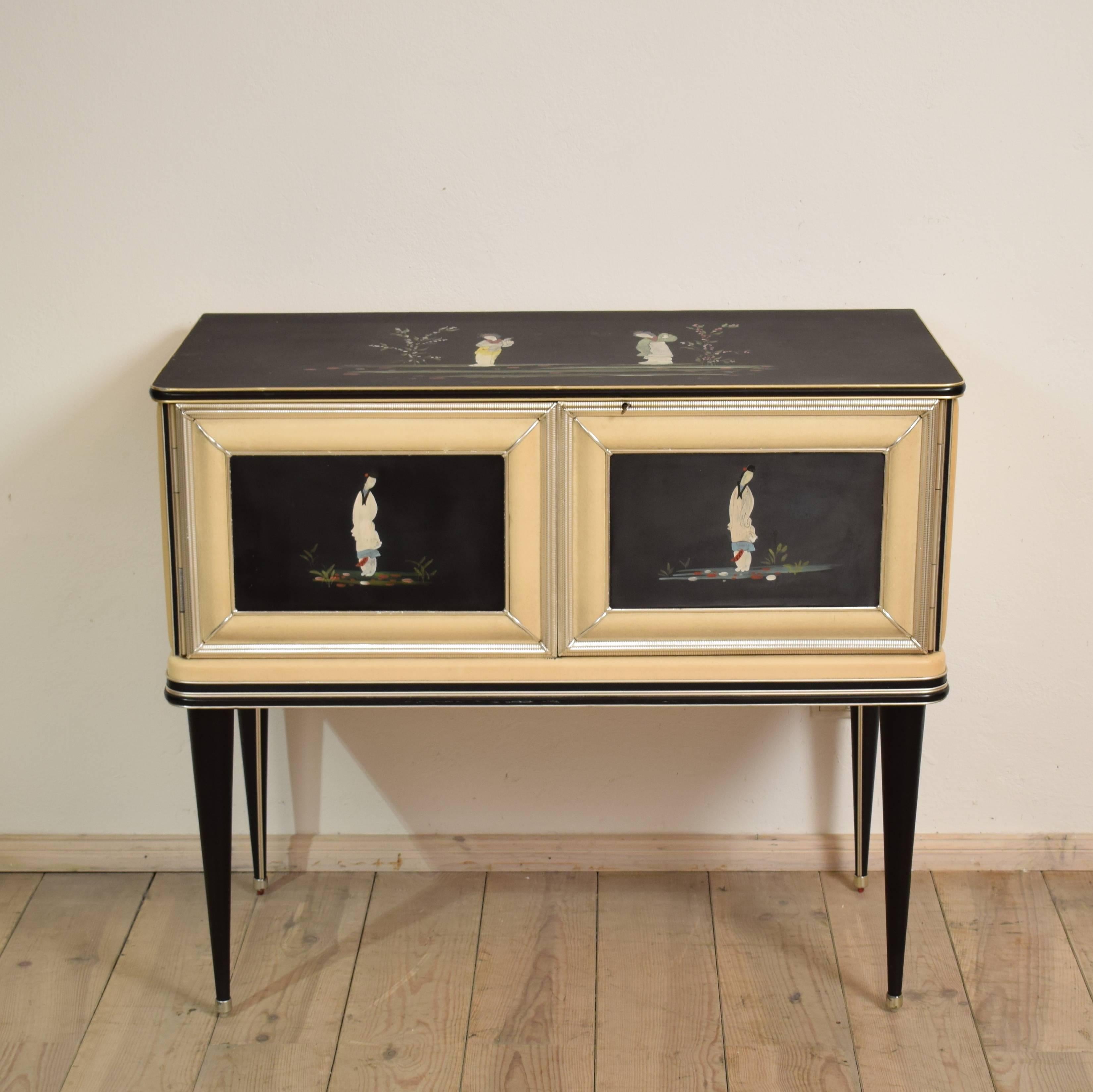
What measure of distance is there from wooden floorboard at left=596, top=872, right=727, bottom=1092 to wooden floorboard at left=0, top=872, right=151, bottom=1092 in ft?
2.56

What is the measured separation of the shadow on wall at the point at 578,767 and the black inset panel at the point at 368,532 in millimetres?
527

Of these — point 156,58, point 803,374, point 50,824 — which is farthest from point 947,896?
point 156,58

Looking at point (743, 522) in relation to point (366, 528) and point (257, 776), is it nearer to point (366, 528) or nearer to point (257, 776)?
point (366, 528)

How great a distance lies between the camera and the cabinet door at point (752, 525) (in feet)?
5.16

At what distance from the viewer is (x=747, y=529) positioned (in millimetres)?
1613

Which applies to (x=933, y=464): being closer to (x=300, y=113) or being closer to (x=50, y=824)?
(x=300, y=113)

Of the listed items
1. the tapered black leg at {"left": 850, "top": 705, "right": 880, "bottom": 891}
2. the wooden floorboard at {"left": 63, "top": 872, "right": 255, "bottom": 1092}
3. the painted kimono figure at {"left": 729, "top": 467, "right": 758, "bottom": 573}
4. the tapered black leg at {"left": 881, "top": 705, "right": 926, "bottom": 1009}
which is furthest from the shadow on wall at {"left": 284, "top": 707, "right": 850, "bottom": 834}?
the painted kimono figure at {"left": 729, "top": 467, "right": 758, "bottom": 573}

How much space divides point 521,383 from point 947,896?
48.0 inches

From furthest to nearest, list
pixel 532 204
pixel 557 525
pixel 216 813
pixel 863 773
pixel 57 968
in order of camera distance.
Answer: pixel 863 773 < pixel 57 968 < pixel 532 204 < pixel 216 813 < pixel 557 525

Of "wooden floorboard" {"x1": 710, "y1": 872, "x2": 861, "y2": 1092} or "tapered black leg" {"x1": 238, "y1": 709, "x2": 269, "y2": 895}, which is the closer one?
"wooden floorboard" {"x1": 710, "y1": 872, "x2": 861, "y2": 1092}

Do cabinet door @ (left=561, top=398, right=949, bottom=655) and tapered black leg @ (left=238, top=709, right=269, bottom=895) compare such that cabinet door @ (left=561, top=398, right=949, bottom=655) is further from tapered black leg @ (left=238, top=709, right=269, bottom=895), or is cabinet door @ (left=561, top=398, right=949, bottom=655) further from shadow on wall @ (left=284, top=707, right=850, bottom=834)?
tapered black leg @ (left=238, top=709, right=269, bottom=895)

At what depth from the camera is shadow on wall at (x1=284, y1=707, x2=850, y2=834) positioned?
214 centimetres

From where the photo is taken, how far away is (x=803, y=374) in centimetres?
159

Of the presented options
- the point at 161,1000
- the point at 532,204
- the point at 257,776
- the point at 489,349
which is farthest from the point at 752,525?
the point at 161,1000
